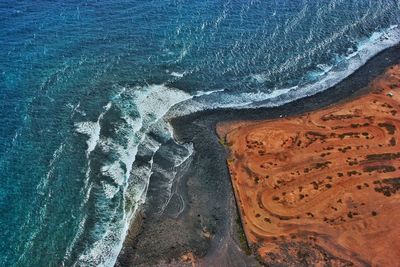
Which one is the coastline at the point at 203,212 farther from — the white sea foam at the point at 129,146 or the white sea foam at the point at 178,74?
the white sea foam at the point at 178,74

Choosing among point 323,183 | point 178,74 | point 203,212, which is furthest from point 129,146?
point 323,183

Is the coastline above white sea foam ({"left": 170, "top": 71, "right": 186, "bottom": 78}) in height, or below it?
below

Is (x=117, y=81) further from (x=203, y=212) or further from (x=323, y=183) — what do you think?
(x=323, y=183)

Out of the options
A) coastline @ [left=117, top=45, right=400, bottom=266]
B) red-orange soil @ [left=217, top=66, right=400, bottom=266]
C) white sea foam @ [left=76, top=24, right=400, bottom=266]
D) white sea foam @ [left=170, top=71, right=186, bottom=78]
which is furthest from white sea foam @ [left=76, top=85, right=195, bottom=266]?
red-orange soil @ [left=217, top=66, right=400, bottom=266]

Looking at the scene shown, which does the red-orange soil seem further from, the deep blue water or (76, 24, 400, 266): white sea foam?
the deep blue water

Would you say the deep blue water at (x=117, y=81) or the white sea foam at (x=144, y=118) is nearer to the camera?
the white sea foam at (x=144, y=118)

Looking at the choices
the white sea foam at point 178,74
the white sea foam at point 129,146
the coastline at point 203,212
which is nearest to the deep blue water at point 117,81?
the white sea foam at point 129,146
